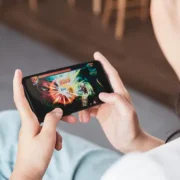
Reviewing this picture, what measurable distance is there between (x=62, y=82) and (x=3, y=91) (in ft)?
3.61

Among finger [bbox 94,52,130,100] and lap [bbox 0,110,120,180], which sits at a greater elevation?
finger [bbox 94,52,130,100]

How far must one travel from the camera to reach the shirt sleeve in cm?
54

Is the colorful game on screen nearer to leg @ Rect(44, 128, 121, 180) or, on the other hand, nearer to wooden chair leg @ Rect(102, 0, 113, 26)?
leg @ Rect(44, 128, 121, 180)

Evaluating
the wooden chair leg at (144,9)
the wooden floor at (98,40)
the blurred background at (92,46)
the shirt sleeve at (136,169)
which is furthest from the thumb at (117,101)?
the wooden chair leg at (144,9)

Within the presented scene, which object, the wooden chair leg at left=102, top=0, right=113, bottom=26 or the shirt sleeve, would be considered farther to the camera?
the wooden chair leg at left=102, top=0, right=113, bottom=26

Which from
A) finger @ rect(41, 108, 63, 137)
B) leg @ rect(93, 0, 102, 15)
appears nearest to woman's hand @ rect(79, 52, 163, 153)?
finger @ rect(41, 108, 63, 137)

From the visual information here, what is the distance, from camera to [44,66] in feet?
7.25

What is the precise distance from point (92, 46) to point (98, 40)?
0.09 m

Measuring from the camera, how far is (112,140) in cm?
99

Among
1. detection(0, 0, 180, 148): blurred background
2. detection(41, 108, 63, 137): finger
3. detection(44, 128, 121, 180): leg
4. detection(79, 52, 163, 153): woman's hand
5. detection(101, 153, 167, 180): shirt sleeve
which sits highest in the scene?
detection(101, 153, 167, 180): shirt sleeve

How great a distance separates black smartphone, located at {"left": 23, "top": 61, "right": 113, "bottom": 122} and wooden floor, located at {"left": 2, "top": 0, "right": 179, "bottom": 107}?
111 centimetres

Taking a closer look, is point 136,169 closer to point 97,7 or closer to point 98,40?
point 98,40

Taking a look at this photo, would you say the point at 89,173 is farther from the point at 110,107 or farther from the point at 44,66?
the point at 44,66

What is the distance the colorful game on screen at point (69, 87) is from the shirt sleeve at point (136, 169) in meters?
0.36
